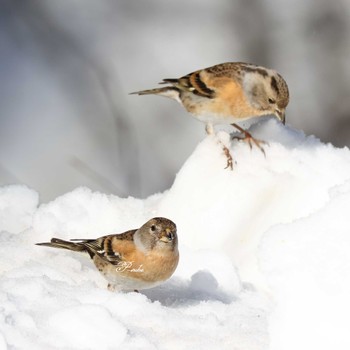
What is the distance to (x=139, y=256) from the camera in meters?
5.10

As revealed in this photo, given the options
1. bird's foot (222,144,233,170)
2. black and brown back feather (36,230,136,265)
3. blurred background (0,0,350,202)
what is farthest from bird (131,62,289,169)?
blurred background (0,0,350,202)

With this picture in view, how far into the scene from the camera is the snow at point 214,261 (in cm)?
420

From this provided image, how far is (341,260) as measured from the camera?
13.8ft

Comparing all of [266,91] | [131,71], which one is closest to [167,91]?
[266,91]

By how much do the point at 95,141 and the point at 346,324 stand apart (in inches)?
261

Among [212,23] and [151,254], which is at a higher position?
[212,23]

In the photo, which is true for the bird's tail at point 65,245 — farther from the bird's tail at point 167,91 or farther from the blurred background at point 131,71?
the blurred background at point 131,71

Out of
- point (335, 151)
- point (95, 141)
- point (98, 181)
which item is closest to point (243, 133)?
point (335, 151)

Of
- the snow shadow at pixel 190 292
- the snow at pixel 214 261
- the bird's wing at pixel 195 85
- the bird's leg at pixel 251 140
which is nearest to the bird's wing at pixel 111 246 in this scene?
the snow at pixel 214 261

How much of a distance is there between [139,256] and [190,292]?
265 millimetres

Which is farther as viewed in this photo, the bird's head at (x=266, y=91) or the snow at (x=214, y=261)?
the bird's head at (x=266, y=91)

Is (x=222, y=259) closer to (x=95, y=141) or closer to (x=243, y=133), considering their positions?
(x=243, y=133)

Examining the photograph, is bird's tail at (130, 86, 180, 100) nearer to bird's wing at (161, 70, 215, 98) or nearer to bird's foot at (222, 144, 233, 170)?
bird's wing at (161, 70, 215, 98)

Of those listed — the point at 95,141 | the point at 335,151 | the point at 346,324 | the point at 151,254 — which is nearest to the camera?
the point at 346,324
